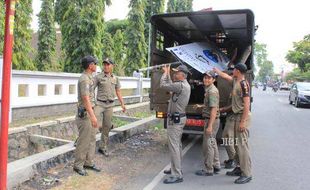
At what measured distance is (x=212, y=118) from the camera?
6.48 meters

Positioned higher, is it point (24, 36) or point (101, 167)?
point (24, 36)

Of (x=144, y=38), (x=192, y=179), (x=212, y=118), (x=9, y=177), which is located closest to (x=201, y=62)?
(x=212, y=118)

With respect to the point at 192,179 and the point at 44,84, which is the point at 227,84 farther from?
the point at 44,84

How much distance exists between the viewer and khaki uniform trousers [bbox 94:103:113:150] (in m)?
7.39

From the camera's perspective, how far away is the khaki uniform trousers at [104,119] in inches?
291

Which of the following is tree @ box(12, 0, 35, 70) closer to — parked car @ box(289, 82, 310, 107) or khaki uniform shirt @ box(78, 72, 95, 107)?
khaki uniform shirt @ box(78, 72, 95, 107)

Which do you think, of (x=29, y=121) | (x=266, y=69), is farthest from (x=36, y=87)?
(x=266, y=69)

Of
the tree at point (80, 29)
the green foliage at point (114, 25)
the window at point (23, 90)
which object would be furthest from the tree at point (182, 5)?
the window at point (23, 90)

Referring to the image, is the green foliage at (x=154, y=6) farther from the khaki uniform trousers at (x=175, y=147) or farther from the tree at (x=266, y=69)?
the tree at (x=266, y=69)

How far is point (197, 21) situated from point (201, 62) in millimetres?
967

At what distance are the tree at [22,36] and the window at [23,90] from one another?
11.4 meters

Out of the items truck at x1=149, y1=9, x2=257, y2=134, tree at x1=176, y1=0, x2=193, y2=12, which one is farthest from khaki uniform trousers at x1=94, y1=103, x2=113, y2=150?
tree at x1=176, y1=0, x2=193, y2=12

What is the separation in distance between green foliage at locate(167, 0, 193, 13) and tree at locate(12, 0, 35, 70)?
52.3 feet

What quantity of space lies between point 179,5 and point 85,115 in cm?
3406
